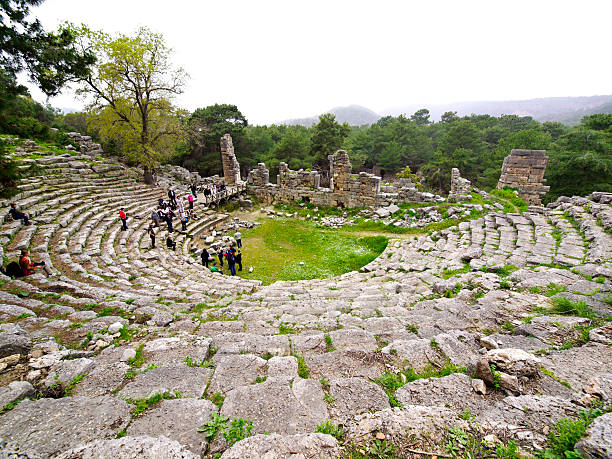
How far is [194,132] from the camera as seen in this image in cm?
1980

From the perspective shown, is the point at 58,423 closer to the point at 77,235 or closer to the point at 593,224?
the point at 77,235

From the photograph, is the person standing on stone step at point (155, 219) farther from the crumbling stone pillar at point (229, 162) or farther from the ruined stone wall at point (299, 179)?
the ruined stone wall at point (299, 179)

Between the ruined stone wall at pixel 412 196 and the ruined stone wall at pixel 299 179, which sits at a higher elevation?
the ruined stone wall at pixel 299 179

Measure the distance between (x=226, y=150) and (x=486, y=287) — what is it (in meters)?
20.2

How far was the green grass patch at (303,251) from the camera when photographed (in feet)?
37.7

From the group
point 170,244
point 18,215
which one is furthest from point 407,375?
point 18,215

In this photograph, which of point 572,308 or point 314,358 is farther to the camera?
point 572,308

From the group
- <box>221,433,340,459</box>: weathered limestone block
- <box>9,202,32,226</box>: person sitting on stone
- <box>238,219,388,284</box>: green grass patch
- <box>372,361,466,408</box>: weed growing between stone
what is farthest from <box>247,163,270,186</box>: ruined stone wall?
<box>221,433,340,459</box>: weathered limestone block

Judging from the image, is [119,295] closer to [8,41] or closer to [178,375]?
[178,375]

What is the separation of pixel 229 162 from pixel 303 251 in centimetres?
1206

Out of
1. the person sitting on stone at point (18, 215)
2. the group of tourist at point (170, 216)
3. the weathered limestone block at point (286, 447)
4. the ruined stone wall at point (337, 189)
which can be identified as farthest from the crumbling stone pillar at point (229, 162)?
the weathered limestone block at point (286, 447)

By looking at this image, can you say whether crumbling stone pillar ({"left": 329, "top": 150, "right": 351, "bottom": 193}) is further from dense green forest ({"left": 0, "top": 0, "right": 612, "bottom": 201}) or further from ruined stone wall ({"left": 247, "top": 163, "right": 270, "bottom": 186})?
dense green forest ({"left": 0, "top": 0, "right": 612, "bottom": 201})

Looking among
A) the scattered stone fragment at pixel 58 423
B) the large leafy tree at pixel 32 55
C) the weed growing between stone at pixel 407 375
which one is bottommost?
the weed growing between stone at pixel 407 375

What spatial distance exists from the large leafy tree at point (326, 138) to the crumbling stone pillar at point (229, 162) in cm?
1333
